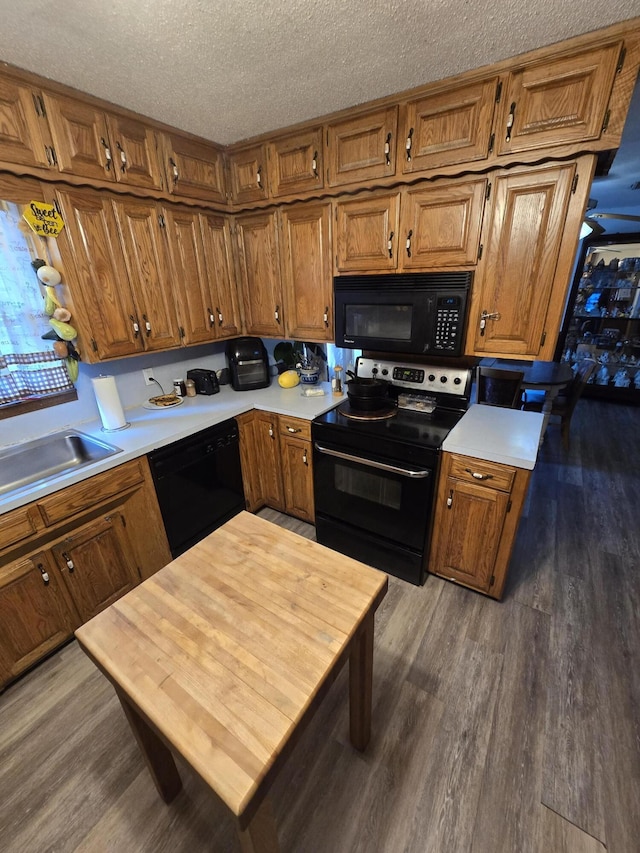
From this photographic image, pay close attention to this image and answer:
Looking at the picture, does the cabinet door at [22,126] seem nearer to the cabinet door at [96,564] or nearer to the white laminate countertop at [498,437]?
the cabinet door at [96,564]

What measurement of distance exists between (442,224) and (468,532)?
5.16 ft

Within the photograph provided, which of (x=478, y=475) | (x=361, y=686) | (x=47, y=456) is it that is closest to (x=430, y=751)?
(x=361, y=686)

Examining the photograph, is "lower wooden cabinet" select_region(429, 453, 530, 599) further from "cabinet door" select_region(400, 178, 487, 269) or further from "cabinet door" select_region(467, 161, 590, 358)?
"cabinet door" select_region(400, 178, 487, 269)

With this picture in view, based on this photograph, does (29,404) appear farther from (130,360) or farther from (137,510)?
(137,510)

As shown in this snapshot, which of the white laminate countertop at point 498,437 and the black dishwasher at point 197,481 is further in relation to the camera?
the black dishwasher at point 197,481

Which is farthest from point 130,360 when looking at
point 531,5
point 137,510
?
point 531,5

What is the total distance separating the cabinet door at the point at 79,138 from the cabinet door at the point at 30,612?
69.7 inches

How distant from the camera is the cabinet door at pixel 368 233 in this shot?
186cm

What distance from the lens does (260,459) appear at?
2492 millimetres

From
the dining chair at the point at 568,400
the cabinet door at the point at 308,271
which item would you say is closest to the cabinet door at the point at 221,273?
the cabinet door at the point at 308,271

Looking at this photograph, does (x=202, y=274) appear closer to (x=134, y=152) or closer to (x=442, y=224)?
(x=134, y=152)

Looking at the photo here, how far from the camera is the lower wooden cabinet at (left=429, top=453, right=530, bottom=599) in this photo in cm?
162

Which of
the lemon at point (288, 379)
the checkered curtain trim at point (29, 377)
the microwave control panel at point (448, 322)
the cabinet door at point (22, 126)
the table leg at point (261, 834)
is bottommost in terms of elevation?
the table leg at point (261, 834)

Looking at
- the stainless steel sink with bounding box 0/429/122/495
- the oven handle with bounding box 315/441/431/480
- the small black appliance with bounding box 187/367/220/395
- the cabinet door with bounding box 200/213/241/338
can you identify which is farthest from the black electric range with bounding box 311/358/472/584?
the stainless steel sink with bounding box 0/429/122/495
